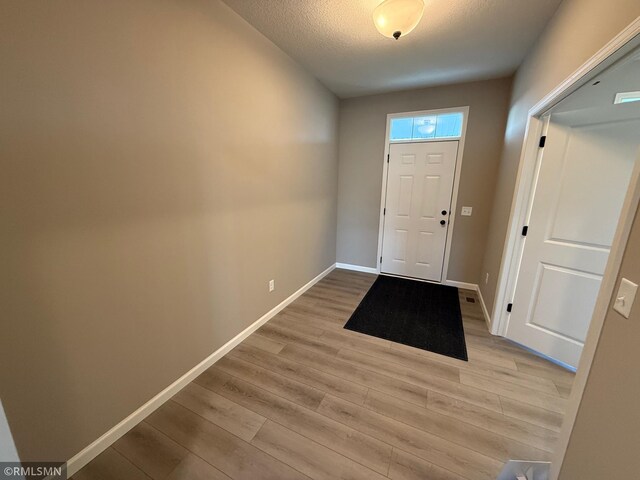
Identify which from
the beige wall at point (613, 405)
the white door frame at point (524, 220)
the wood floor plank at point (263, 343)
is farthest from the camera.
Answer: the wood floor plank at point (263, 343)

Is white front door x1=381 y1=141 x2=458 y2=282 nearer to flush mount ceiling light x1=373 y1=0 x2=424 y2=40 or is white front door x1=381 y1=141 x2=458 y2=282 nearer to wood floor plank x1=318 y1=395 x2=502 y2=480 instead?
flush mount ceiling light x1=373 y1=0 x2=424 y2=40

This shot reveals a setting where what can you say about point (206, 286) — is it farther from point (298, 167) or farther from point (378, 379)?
point (298, 167)

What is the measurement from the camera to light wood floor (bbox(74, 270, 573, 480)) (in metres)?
1.27

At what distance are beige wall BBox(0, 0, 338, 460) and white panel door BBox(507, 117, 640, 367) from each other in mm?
2407

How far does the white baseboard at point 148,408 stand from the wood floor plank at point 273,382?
0.10m

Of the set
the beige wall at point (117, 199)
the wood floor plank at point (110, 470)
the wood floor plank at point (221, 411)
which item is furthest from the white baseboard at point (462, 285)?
the wood floor plank at point (110, 470)

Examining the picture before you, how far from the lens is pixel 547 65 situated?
1829 millimetres

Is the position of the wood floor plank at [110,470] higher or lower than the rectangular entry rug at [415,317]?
lower

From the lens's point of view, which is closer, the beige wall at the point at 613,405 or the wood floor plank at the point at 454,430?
the beige wall at the point at 613,405

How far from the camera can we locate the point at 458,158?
324 centimetres

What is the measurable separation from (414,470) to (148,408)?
1576mm

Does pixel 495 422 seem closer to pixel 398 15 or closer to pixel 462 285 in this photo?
pixel 462 285

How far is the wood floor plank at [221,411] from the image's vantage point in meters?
1.46

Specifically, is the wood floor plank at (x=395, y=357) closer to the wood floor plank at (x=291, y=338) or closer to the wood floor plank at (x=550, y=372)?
the wood floor plank at (x=291, y=338)
